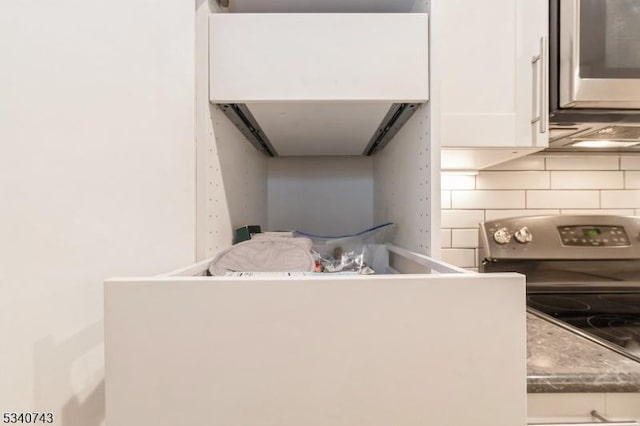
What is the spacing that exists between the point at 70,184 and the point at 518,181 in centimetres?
124

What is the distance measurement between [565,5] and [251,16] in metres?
0.68

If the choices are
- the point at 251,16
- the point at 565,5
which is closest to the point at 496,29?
the point at 565,5

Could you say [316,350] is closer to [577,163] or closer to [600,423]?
[600,423]

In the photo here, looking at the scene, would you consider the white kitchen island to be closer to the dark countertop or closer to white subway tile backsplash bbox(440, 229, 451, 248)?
the dark countertop

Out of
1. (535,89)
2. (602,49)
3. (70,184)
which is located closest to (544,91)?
(535,89)

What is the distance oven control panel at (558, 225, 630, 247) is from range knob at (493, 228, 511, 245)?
17cm

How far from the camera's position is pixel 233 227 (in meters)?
0.82

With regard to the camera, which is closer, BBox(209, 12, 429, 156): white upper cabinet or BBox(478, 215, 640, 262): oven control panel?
BBox(209, 12, 429, 156): white upper cabinet

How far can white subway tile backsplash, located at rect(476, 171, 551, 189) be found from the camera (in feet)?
3.85

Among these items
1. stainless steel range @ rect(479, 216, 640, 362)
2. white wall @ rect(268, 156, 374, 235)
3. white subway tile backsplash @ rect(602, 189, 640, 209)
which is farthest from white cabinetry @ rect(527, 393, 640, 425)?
white subway tile backsplash @ rect(602, 189, 640, 209)

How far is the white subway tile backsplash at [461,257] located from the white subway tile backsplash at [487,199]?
15 centimetres

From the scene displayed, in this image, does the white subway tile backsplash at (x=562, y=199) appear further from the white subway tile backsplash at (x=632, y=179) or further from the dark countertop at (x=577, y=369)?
the dark countertop at (x=577, y=369)

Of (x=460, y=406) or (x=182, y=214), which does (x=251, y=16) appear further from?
(x=460, y=406)

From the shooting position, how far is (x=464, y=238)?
3.84 ft
